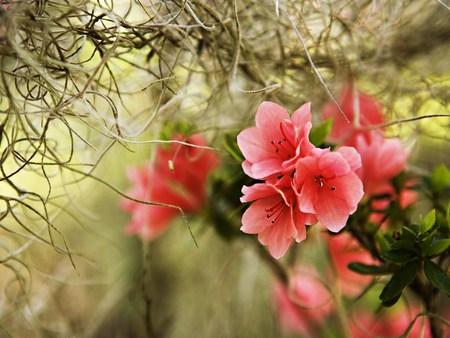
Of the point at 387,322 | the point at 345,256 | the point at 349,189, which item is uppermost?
the point at 349,189

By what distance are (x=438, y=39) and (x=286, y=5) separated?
28cm

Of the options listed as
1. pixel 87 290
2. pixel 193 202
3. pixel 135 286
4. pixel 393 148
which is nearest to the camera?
pixel 393 148

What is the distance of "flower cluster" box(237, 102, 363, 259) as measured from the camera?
45 cm

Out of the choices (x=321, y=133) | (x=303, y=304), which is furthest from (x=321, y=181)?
(x=303, y=304)

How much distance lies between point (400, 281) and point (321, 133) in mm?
160

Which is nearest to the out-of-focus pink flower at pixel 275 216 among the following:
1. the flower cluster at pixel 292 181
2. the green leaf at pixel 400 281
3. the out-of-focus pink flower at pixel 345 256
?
the flower cluster at pixel 292 181

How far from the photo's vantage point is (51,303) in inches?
34.0

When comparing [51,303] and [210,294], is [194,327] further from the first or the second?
[51,303]

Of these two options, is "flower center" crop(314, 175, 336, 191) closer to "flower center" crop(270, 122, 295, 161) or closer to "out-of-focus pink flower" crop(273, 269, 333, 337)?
"flower center" crop(270, 122, 295, 161)

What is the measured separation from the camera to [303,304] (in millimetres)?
767

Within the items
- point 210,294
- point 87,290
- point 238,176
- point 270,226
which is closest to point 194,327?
point 210,294

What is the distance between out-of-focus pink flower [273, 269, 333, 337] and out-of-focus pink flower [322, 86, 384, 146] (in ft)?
0.70

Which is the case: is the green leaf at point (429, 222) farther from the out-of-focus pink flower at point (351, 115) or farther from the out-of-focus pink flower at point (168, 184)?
the out-of-focus pink flower at point (168, 184)

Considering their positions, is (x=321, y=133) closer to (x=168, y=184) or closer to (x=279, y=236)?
(x=279, y=236)
